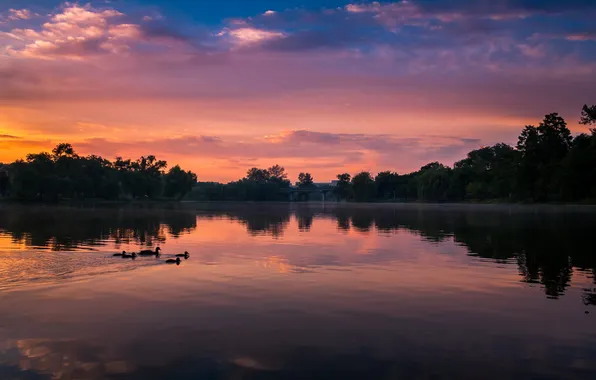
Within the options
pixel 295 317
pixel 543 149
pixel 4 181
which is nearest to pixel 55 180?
pixel 4 181

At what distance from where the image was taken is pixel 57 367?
12.1 metres

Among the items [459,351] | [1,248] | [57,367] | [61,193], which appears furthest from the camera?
[61,193]

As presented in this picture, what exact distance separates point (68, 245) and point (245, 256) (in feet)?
45.2

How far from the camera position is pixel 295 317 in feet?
56.6

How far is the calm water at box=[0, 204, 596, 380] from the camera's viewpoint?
1255 centimetres

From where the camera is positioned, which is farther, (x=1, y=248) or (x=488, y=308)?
(x=1, y=248)

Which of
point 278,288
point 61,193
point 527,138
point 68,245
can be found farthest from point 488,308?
point 61,193

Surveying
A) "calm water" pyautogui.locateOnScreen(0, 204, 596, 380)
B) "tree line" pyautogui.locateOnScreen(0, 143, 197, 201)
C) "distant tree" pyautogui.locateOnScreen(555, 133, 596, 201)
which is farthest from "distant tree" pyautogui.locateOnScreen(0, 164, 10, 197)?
"distant tree" pyautogui.locateOnScreen(555, 133, 596, 201)

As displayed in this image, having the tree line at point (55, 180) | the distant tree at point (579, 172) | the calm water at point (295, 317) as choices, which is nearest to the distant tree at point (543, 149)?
the distant tree at point (579, 172)

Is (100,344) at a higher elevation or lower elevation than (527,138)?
lower

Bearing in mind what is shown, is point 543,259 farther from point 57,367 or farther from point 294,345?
point 57,367

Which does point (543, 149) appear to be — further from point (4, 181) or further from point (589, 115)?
point (4, 181)

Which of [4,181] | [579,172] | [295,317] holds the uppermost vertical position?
[579,172]

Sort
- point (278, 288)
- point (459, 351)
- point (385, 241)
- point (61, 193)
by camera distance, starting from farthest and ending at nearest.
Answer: point (61, 193)
point (385, 241)
point (278, 288)
point (459, 351)
